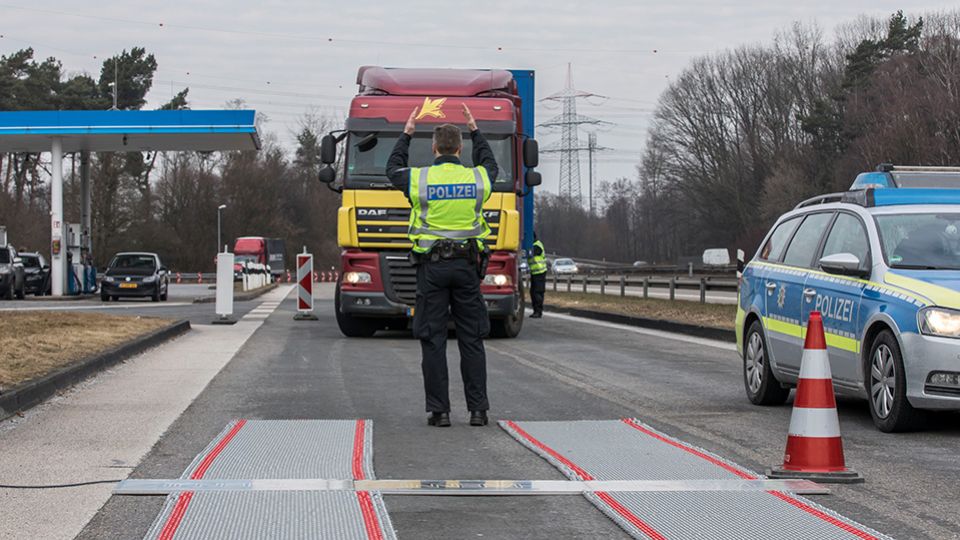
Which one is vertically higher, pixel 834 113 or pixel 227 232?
pixel 834 113

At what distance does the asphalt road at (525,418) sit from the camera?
579 centimetres

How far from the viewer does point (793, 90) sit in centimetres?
7481

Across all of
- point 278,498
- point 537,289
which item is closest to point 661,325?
point 537,289

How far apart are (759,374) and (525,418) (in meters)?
2.25

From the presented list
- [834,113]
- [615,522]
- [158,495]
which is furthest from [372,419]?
[834,113]

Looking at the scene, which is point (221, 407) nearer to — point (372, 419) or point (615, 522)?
point (372, 419)

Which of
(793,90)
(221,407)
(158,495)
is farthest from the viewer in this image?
(793,90)

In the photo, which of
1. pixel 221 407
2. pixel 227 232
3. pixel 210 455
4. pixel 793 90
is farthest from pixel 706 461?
pixel 227 232

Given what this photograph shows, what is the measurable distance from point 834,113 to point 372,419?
6260 cm

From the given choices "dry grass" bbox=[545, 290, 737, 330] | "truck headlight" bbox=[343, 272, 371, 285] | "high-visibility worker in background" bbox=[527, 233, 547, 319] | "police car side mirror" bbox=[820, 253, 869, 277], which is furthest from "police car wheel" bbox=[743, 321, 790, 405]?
"high-visibility worker in background" bbox=[527, 233, 547, 319]

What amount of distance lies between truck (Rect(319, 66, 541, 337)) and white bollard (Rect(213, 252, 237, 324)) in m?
4.56

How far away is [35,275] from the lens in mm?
41500

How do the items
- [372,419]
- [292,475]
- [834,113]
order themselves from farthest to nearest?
[834,113] → [372,419] → [292,475]

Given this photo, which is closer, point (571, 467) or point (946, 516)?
point (946, 516)
